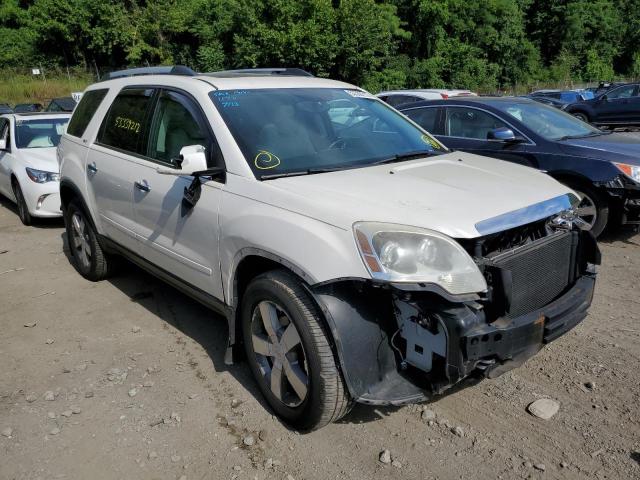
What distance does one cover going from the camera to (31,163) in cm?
779

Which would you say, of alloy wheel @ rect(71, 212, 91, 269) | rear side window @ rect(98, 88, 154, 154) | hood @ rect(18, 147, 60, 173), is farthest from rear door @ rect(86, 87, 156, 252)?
hood @ rect(18, 147, 60, 173)

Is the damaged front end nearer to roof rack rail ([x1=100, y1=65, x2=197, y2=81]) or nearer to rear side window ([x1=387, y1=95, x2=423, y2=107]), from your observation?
roof rack rail ([x1=100, y1=65, x2=197, y2=81])

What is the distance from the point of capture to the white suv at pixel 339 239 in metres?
2.51

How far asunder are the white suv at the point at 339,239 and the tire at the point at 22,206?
14.4 feet

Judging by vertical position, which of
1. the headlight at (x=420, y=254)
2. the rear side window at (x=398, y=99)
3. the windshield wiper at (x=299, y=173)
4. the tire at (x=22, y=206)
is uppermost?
the windshield wiper at (x=299, y=173)

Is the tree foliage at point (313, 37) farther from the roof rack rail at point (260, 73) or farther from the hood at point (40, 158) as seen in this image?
the roof rack rail at point (260, 73)

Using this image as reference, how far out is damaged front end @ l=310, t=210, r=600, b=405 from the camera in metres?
2.45

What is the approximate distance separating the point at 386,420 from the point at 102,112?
3462mm

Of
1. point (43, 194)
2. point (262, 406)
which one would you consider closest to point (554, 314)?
point (262, 406)

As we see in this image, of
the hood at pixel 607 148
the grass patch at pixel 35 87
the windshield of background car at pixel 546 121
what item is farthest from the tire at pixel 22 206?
the grass patch at pixel 35 87

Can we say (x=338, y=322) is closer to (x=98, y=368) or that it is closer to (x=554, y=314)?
(x=554, y=314)

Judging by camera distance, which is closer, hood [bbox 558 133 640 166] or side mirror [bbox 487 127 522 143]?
hood [bbox 558 133 640 166]

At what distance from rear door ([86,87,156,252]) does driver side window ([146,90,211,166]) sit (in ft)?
0.51

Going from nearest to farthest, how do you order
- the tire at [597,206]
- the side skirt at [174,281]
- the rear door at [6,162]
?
the side skirt at [174,281], the tire at [597,206], the rear door at [6,162]
